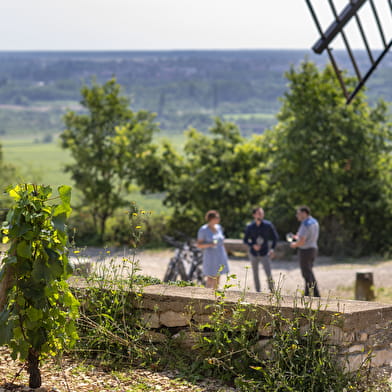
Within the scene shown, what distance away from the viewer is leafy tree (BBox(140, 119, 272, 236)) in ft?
61.2

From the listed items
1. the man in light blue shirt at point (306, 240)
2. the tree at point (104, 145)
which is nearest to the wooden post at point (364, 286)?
the man in light blue shirt at point (306, 240)

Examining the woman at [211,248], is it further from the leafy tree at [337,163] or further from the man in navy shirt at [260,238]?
the leafy tree at [337,163]

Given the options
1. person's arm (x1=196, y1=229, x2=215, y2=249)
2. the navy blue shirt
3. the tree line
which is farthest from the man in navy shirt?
the tree line

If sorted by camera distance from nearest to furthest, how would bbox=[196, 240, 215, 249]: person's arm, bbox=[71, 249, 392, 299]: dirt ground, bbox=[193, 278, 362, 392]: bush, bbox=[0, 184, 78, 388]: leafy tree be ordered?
1. bbox=[0, 184, 78, 388]: leafy tree
2. bbox=[193, 278, 362, 392]: bush
3. bbox=[196, 240, 215, 249]: person's arm
4. bbox=[71, 249, 392, 299]: dirt ground

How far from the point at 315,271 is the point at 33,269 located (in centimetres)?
1075

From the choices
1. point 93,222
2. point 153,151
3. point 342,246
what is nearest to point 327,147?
point 342,246

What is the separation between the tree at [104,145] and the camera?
61.1 feet

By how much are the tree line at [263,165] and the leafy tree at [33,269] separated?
14213 millimetres

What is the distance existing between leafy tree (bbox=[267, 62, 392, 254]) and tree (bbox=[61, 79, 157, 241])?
430 cm

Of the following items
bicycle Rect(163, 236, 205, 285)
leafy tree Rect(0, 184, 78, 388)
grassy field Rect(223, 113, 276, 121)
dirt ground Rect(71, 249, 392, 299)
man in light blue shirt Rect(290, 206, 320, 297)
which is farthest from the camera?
grassy field Rect(223, 113, 276, 121)

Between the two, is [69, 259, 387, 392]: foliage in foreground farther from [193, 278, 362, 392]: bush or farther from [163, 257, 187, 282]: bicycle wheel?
[163, 257, 187, 282]: bicycle wheel

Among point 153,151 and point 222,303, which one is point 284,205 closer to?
point 153,151

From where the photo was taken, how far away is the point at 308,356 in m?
4.23

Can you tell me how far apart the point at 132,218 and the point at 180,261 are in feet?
20.3
